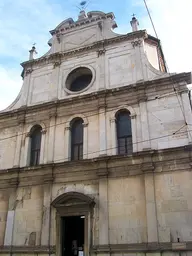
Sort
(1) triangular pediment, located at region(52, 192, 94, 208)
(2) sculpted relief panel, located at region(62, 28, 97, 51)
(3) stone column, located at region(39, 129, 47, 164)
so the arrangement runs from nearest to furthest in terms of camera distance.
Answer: (1) triangular pediment, located at region(52, 192, 94, 208) < (3) stone column, located at region(39, 129, 47, 164) < (2) sculpted relief panel, located at region(62, 28, 97, 51)

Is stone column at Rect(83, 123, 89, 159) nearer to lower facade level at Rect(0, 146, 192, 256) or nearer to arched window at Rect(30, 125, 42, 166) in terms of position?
lower facade level at Rect(0, 146, 192, 256)


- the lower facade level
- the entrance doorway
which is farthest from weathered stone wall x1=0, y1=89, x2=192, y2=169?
the entrance doorway

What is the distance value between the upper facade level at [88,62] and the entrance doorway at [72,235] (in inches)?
264

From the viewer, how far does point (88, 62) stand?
1625cm

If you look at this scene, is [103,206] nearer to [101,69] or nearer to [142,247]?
[142,247]

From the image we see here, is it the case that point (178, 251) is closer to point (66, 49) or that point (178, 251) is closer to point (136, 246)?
point (136, 246)

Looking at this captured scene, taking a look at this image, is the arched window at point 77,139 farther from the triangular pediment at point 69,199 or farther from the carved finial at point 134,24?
the carved finial at point 134,24

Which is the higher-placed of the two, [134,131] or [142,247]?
[134,131]

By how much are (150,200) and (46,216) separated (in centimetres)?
488

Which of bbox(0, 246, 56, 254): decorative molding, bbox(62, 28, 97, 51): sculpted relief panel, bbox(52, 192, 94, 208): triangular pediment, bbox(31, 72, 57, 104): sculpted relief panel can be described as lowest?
bbox(0, 246, 56, 254): decorative molding

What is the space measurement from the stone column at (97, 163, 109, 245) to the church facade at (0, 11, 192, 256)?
4 centimetres

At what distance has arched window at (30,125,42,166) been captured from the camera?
14.9m

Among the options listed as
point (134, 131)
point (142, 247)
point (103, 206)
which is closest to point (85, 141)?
point (134, 131)

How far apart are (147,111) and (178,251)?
244 inches
